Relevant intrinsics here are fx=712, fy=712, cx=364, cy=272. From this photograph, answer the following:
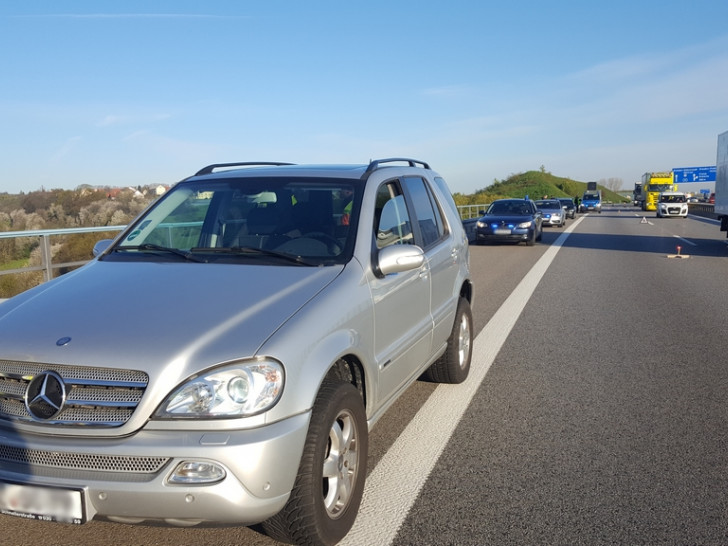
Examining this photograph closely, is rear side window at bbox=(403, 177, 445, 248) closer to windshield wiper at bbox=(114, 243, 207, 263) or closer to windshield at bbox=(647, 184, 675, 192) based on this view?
windshield wiper at bbox=(114, 243, 207, 263)

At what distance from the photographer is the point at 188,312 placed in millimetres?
3057

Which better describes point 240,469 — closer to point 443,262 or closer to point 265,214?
point 265,214

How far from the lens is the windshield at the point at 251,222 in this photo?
12.9 ft

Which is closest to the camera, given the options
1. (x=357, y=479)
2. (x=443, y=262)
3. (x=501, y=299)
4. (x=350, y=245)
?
(x=357, y=479)

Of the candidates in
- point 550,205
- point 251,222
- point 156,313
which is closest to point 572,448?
point 251,222

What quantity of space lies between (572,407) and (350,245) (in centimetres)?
236

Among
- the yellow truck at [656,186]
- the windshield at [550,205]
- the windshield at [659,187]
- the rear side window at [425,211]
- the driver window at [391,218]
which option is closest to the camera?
the driver window at [391,218]

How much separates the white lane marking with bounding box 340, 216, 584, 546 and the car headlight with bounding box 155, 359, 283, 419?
87 cm

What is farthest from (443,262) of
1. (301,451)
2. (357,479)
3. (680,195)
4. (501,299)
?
(680,195)

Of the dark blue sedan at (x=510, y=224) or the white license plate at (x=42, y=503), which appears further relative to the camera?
the dark blue sedan at (x=510, y=224)

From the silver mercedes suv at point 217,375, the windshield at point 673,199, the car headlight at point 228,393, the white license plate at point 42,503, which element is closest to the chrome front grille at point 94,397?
the silver mercedes suv at point 217,375

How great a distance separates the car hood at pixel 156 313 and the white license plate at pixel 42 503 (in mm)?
475

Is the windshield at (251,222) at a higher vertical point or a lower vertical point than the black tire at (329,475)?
higher

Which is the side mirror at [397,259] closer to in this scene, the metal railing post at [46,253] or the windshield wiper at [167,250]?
the windshield wiper at [167,250]
